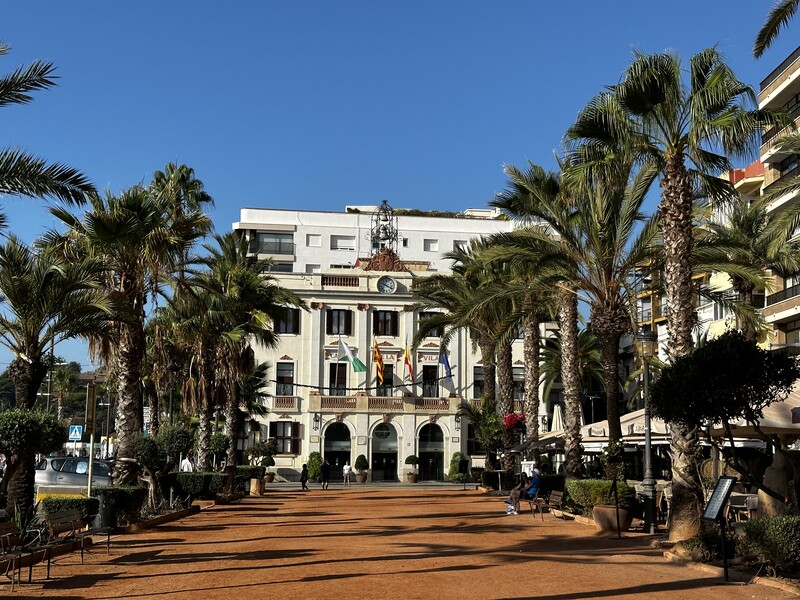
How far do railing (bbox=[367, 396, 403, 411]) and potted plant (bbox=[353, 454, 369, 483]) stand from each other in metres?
3.56

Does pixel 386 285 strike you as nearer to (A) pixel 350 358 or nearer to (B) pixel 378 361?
(B) pixel 378 361

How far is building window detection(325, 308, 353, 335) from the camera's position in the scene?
208ft

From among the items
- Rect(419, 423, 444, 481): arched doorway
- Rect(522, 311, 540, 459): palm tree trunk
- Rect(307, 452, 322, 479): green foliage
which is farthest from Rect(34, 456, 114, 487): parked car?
Rect(419, 423, 444, 481): arched doorway

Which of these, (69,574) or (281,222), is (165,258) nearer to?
(69,574)

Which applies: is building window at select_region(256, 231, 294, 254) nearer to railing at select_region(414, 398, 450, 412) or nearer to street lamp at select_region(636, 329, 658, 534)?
railing at select_region(414, 398, 450, 412)

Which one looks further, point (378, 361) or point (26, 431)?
point (378, 361)

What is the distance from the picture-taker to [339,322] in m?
Answer: 63.4

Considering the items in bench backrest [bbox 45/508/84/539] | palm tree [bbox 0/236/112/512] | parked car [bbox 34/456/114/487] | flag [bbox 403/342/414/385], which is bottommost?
bench backrest [bbox 45/508/84/539]

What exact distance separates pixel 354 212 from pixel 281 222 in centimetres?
674

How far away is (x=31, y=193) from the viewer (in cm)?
1550

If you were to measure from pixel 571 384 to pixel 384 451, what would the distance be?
36859 mm

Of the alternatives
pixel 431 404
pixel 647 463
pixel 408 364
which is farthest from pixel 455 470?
pixel 647 463

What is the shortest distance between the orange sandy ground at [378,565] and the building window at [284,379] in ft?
126

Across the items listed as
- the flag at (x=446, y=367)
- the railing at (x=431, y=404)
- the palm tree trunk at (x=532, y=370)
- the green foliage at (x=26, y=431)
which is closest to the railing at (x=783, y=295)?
the palm tree trunk at (x=532, y=370)
